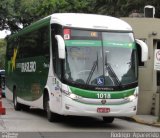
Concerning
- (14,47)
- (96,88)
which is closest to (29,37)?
(14,47)

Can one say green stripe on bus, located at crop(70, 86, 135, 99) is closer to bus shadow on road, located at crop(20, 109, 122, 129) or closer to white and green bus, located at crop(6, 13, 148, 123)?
white and green bus, located at crop(6, 13, 148, 123)

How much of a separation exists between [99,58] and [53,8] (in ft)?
77.9

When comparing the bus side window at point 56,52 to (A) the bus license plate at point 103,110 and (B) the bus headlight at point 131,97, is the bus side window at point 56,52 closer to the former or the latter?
(A) the bus license plate at point 103,110

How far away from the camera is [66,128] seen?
51.3 ft

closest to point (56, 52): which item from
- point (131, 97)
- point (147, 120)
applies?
point (131, 97)

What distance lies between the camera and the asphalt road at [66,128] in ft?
45.6

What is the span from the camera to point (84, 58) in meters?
15.5

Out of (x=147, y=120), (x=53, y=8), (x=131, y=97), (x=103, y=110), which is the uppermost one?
(x=53, y=8)

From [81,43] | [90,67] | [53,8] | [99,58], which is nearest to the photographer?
[90,67]

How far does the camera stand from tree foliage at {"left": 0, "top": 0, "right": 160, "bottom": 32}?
30.9 meters

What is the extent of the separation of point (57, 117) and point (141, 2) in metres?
14.2

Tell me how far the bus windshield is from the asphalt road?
1.48 meters

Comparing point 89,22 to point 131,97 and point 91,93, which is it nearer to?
point 91,93

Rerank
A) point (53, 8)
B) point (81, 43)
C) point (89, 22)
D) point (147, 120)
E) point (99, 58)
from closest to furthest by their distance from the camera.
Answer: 1. point (99, 58)
2. point (81, 43)
3. point (89, 22)
4. point (147, 120)
5. point (53, 8)
